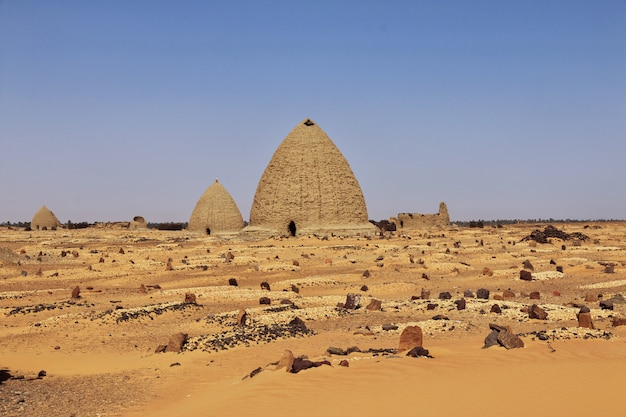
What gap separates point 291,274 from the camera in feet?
66.8

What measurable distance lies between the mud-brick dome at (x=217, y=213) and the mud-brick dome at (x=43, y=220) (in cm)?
2641

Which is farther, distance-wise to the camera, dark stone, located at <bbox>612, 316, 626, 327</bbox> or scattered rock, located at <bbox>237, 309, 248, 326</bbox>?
scattered rock, located at <bbox>237, 309, 248, 326</bbox>

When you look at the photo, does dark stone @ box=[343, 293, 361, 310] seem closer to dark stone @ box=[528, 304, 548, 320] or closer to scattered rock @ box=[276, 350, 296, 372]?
dark stone @ box=[528, 304, 548, 320]

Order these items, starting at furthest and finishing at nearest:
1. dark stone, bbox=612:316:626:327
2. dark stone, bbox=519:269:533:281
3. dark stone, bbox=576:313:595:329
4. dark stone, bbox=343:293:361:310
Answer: dark stone, bbox=519:269:533:281 → dark stone, bbox=343:293:361:310 → dark stone, bbox=612:316:626:327 → dark stone, bbox=576:313:595:329

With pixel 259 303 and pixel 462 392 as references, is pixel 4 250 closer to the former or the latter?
pixel 259 303

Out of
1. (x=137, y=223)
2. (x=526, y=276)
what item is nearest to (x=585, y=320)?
(x=526, y=276)

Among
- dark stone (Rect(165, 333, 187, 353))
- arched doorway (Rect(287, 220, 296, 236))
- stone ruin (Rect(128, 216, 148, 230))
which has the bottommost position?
dark stone (Rect(165, 333, 187, 353))

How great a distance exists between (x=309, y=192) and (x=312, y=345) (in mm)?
31025

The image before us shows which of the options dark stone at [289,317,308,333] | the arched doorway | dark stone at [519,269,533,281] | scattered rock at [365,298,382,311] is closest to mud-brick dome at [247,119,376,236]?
the arched doorway

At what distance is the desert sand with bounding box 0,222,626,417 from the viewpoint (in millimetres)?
5488

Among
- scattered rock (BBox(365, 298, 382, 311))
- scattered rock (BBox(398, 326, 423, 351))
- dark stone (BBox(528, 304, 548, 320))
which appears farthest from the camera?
scattered rock (BBox(365, 298, 382, 311))

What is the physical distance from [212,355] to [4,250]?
72.7ft

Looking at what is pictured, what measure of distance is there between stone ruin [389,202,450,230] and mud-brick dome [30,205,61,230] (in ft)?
137

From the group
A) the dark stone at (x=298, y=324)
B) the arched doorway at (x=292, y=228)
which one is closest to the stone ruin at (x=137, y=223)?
the arched doorway at (x=292, y=228)
